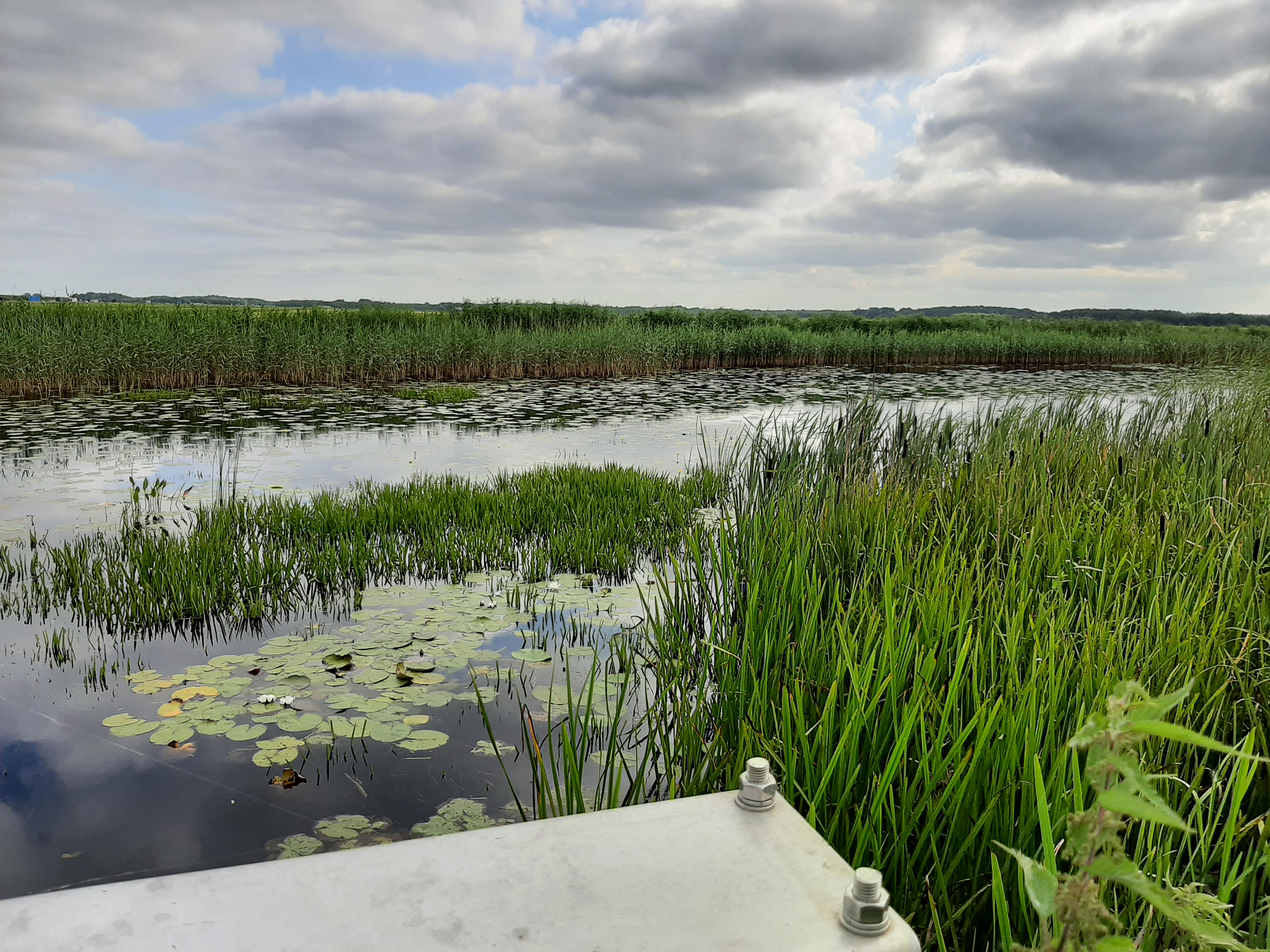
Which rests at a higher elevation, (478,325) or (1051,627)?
(478,325)

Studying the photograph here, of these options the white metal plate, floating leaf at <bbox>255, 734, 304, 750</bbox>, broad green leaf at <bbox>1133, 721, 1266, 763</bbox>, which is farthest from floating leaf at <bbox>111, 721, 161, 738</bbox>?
broad green leaf at <bbox>1133, 721, 1266, 763</bbox>

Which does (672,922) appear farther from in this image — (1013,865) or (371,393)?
(371,393)

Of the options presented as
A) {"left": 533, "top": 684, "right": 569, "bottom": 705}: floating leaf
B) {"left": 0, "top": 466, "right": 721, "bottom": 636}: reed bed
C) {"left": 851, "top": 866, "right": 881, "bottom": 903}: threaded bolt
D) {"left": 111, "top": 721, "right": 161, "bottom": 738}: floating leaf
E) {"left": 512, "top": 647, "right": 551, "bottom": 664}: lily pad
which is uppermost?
{"left": 851, "top": 866, "right": 881, "bottom": 903}: threaded bolt

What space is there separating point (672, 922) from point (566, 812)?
159 cm

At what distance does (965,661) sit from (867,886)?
1.83m

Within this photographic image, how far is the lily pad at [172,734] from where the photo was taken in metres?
3.46

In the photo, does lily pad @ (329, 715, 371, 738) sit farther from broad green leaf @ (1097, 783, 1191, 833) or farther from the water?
broad green leaf @ (1097, 783, 1191, 833)

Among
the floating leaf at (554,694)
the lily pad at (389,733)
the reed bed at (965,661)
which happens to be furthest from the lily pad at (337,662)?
the reed bed at (965,661)

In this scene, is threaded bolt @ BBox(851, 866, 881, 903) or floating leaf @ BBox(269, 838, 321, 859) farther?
floating leaf @ BBox(269, 838, 321, 859)

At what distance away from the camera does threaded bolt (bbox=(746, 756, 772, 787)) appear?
45.4 inches

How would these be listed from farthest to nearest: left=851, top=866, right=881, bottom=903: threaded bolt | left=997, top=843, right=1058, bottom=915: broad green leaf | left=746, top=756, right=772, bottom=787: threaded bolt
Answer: left=746, top=756, right=772, bottom=787: threaded bolt
left=851, top=866, right=881, bottom=903: threaded bolt
left=997, top=843, right=1058, bottom=915: broad green leaf

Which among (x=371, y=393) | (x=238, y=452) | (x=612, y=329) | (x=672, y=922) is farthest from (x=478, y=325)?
(x=672, y=922)

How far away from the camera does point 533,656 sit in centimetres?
420

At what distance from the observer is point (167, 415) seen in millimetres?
12891
